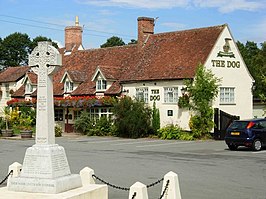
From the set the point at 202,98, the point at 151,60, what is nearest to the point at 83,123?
the point at 151,60

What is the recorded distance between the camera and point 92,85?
4450 centimetres

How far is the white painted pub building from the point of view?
38.6m

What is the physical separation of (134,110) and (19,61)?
56.4 m

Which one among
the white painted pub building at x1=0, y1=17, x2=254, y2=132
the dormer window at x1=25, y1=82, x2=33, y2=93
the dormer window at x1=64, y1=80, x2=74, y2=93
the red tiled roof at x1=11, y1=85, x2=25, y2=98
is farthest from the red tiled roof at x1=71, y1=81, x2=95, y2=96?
the red tiled roof at x1=11, y1=85, x2=25, y2=98

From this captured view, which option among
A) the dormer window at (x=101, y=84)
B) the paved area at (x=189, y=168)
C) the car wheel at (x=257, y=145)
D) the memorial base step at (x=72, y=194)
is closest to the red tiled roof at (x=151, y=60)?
the dormer window at (x=101, y=84)

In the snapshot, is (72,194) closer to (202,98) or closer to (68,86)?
(202,98)

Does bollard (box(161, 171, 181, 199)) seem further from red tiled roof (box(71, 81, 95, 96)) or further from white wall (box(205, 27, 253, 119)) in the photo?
red tiled roof (box(71, 81, 95, 96))

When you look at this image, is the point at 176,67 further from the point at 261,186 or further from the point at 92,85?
the point at 261,186

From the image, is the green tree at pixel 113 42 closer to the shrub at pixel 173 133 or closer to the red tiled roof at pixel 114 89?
the red tiled roof at pixel 114 89

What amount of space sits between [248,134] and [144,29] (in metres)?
19.8

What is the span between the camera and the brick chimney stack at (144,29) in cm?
4425

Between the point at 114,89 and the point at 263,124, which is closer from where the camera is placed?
the point at 263,124

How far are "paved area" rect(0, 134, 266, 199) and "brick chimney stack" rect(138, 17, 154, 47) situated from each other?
16906 millimetres

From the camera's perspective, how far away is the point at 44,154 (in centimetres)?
1058
